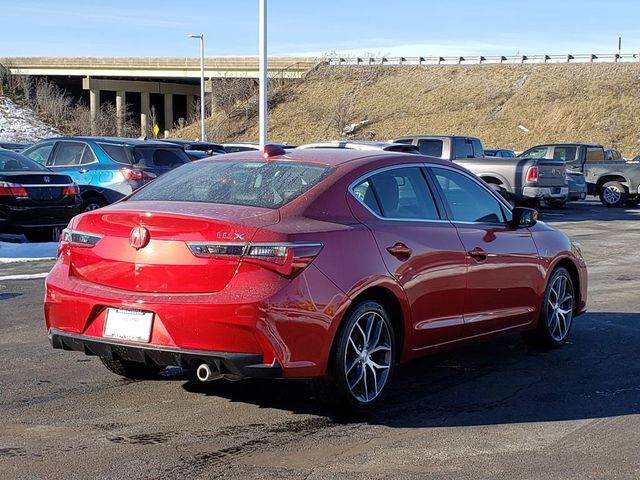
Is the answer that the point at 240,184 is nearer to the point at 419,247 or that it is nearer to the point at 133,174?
the point at 419,247

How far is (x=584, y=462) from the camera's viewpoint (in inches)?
204

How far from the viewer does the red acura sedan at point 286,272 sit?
543 centimetres

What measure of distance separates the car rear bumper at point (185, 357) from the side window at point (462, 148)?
20643mm

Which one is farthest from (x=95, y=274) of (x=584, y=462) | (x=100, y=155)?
(x=100, y=155)

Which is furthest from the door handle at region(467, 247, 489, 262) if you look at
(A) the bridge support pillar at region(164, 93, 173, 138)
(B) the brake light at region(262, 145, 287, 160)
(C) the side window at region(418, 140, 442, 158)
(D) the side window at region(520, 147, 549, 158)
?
(A) the bridge support pillar at region(164, 93, 173, 138)

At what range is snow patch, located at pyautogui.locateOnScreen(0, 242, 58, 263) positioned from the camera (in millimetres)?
13562

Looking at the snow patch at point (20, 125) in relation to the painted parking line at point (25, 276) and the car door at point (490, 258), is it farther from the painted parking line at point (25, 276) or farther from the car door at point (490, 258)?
the car door at point (490, 258)

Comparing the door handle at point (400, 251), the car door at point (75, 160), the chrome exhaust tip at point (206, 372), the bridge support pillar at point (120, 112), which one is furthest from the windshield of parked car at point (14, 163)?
the bridge support pillar at point (120, 112)

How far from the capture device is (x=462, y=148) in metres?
26.0

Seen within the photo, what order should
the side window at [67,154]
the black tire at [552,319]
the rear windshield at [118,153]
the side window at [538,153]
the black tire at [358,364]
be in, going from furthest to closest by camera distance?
the side window at [538,153]
the side window at [67,154]
the rear windshield at [118,153]
the black tire at [552,319]
the black tire at [358,364]

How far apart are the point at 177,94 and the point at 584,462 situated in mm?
90334

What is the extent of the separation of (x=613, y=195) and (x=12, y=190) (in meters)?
19.0

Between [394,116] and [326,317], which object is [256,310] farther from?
[394,116]

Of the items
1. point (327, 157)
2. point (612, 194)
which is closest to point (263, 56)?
point (612, 194)
